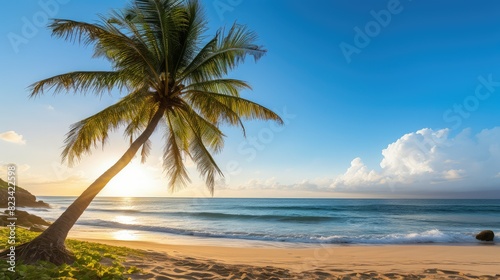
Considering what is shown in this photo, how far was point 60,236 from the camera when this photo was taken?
6266 mm

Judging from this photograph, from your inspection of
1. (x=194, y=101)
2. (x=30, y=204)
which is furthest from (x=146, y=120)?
(x=30, y=204)

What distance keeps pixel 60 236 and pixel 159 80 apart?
4500 millimetres

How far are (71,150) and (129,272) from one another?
3953 millimetres

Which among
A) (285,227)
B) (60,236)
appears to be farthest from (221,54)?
→ (285,227)

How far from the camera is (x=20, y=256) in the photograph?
5.62 meters

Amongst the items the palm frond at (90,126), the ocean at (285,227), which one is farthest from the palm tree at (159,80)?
the ocean at (285,227)

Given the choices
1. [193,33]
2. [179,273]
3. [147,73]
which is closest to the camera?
[179,273]

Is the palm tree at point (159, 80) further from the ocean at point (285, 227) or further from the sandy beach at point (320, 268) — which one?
the ocean at point (285, 227)

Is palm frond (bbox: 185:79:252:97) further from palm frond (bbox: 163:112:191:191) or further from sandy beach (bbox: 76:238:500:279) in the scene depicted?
sandy beach (bbox: 76:238:500:279)

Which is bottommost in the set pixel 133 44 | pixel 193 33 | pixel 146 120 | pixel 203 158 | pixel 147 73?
pixel 203 158

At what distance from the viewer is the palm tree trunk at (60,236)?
5.76m

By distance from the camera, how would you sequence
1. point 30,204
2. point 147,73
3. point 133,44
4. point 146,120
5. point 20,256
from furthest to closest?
point 30,204
point 146,120
point 147,73
point 133,44
point 20,256

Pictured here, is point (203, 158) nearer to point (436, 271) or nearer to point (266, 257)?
point (266, 257)

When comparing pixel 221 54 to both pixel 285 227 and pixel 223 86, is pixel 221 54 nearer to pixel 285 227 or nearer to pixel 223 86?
pixel 223 86
